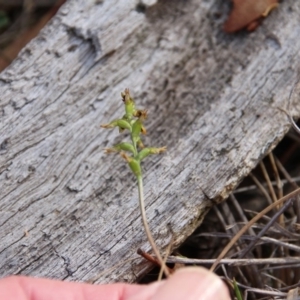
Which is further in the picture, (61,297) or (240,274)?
(240,274)

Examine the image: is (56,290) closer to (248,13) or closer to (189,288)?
(189,288)

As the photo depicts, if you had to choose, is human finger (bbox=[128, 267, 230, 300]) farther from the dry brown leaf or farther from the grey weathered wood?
the dry brown leaf

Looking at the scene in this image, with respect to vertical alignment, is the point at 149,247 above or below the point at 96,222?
below

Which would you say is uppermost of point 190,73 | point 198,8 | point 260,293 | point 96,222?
point 198,8

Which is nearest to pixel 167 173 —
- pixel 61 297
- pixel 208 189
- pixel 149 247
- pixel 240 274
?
pixel 208 189

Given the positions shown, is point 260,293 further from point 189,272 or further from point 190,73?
point 190,73

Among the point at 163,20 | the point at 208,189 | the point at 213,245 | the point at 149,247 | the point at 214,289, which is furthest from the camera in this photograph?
the point at 163,20

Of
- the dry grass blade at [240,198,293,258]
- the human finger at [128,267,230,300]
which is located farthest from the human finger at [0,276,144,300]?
the dry grass blade at [240,198,293,258]

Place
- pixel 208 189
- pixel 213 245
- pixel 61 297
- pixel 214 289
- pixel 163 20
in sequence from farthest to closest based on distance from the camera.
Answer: pixel 163 20
pixel 213 245
pixel 208 189
pixel 61 297
pixel 214 289
